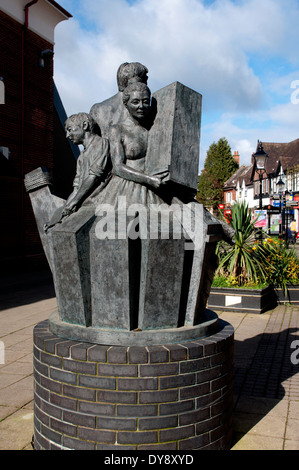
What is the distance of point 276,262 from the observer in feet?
31.7

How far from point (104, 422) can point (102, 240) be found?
1.20m

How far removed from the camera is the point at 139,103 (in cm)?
321

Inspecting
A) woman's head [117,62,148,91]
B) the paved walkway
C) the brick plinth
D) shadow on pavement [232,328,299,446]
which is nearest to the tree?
the paved walkway

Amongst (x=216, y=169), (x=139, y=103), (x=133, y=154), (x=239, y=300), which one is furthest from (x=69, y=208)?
(x=216, y=169)

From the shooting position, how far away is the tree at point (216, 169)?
52803 millimetres

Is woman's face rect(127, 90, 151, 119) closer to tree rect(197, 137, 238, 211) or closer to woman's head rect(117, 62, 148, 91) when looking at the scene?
woman's head rect(117, 62, 148, 91)

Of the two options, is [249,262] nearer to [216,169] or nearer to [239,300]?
[239,300]

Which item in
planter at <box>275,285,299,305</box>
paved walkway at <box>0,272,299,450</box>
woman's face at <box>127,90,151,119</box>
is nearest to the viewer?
woman's face at <box>127,90,151,119</box>

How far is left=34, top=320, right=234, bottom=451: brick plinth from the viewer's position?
265 cm

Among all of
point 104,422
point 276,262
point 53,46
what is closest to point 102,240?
point 104,422

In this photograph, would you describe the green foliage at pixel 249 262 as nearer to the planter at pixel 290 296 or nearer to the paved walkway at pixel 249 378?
the planter at pixel 290 296

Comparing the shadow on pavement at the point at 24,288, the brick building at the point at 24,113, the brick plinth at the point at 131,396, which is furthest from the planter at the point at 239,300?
the brick building at the point at 24,113

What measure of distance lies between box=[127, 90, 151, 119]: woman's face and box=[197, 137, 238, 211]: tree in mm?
49648
